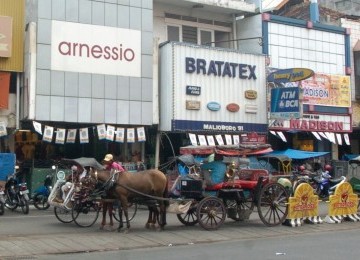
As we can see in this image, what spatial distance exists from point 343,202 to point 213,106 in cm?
891

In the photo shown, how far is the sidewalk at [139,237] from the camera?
1096 centimetres

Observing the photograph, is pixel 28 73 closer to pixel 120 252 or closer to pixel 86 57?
pixel 86 57

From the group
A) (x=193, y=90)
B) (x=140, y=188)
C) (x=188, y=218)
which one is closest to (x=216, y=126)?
(x=193, y=90)

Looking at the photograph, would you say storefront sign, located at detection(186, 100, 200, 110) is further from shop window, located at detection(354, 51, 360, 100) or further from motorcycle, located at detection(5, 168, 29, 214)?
shop window, located at detection(354, 51, 360, 100)

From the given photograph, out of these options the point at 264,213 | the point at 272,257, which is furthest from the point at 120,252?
the point at 264,213

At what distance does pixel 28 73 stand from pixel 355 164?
13865 millimetres

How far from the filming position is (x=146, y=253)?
35.4 ft

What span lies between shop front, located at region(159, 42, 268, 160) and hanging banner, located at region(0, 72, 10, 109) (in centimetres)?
639

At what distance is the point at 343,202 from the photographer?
16.3m

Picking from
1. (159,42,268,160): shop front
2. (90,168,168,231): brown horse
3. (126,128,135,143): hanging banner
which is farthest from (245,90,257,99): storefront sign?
(90,168,168,231): brown horse

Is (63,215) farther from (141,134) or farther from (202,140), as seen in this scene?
(202,140)

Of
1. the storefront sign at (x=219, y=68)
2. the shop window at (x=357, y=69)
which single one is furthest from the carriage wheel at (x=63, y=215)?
the shop window at (x=357, y=69)

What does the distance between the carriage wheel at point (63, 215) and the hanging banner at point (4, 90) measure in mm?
6281

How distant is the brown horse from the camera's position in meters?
13.3
